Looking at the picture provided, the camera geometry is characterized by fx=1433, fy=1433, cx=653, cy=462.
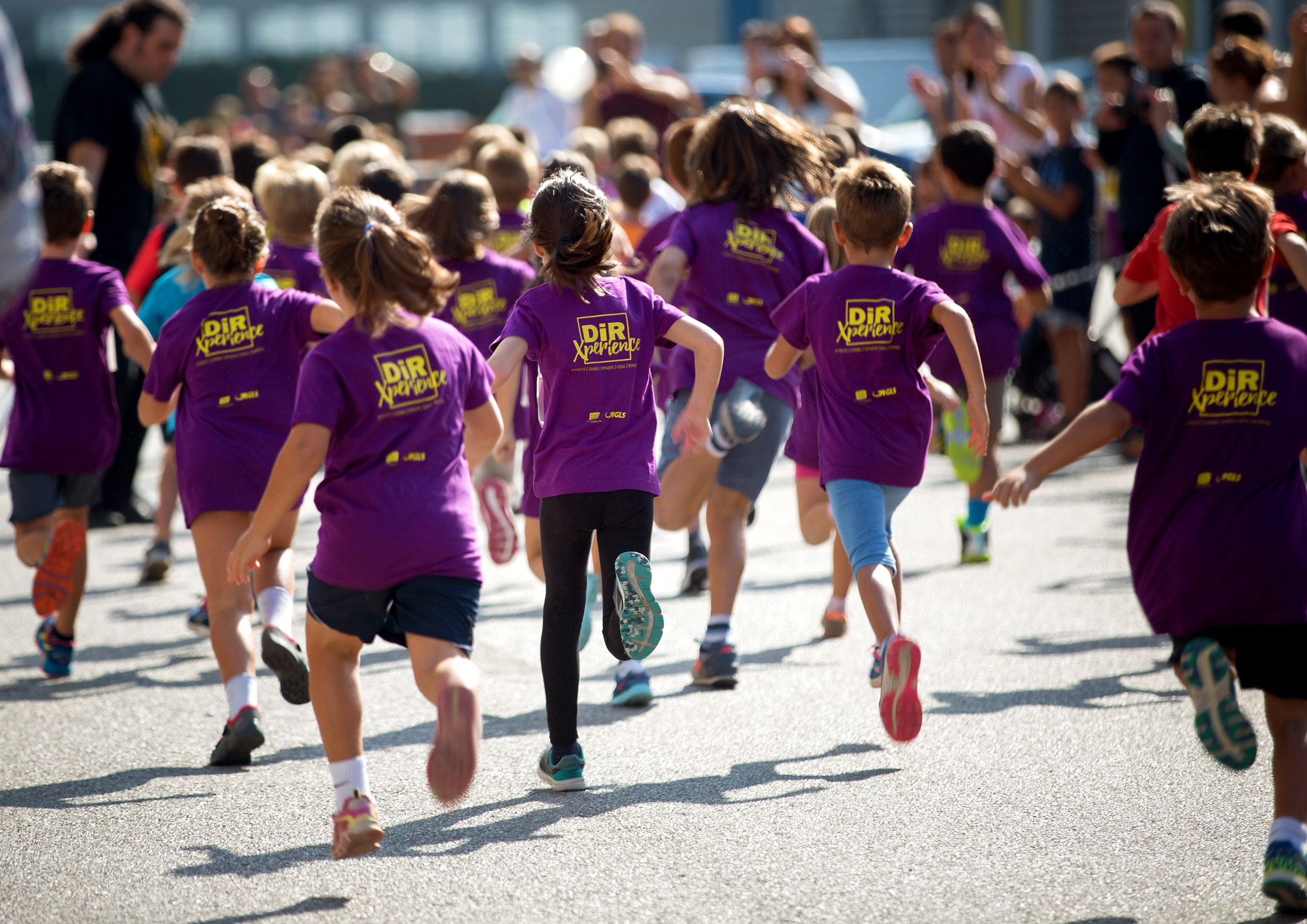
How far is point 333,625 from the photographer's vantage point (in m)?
3.86

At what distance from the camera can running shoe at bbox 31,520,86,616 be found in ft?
18.6

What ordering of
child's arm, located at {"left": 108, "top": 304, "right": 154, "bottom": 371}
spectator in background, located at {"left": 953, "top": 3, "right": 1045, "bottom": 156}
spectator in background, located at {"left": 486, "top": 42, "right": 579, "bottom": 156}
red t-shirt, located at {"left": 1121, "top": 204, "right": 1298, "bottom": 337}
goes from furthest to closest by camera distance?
spectator in background, located at {"left": 486, "top": 42, "right": 579, "bottom": 156} → spectator in background, located at {"left": 953, "top": 3, "right": 1045, "bottom": 156} → child's arm, located at {"left": 108, "top": 304, "right": 154, "bottom": 371} → red t-shirt, located at {"left": 1121, "top": 204, "right": 1298, "bottom": 337}

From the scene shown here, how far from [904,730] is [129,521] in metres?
6.70

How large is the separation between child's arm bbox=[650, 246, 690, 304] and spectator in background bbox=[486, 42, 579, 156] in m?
9.06

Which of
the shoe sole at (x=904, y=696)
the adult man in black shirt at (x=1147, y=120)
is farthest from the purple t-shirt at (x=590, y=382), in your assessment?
the adult man in black shirt at (x=1147, y=120)

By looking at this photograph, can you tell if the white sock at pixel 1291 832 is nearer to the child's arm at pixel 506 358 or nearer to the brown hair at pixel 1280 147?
the child's arm at pixel 506 358

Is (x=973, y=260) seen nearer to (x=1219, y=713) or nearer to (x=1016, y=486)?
(x=1016, y=486)

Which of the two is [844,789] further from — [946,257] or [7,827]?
[946,257]

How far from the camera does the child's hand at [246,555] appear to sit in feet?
12.8

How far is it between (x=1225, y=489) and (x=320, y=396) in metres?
2.36

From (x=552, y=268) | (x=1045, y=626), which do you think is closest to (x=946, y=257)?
(x=1045, y=626)

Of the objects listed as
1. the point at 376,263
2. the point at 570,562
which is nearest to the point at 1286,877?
the point at 570,562

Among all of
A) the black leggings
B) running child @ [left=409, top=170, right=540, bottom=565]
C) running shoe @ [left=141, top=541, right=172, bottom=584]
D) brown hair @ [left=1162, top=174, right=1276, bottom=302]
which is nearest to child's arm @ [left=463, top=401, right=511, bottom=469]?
the black leggings

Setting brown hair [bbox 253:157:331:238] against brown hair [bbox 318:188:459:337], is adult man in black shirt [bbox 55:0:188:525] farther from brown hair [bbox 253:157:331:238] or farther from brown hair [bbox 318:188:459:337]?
brown hair [bbox 318:188:459:337]
